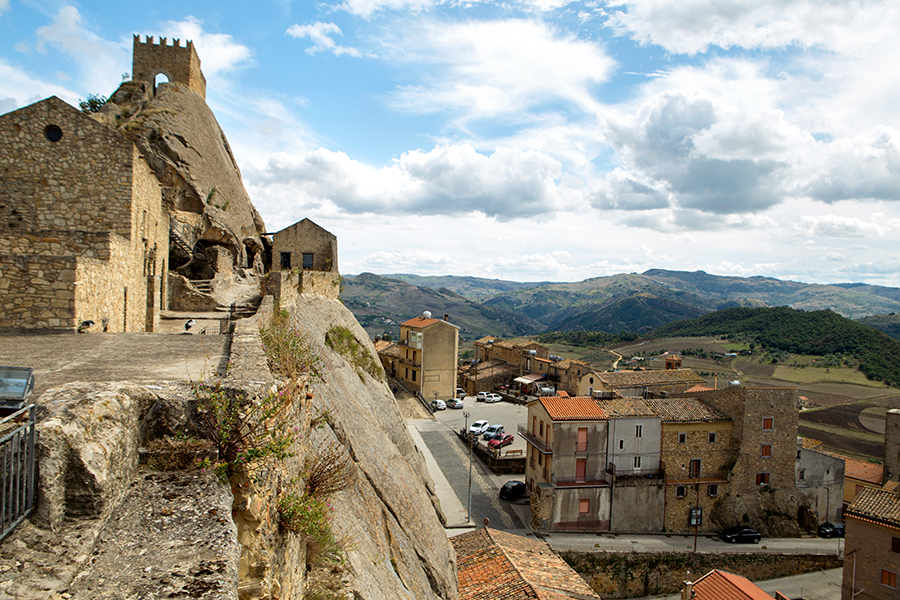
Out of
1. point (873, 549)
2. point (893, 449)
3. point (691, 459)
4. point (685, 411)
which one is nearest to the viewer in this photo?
point (873, 549)

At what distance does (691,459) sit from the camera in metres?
37.4

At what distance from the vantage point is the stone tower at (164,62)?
109 feet

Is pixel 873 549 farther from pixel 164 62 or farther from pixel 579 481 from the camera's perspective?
pixel 164 62

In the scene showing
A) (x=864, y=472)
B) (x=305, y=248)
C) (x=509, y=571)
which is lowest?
(x=864, y=472)

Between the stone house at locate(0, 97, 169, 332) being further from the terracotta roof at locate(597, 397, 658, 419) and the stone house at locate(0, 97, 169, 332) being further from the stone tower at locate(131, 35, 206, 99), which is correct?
the terracotta roof at locate(597, 397, 658, 419)

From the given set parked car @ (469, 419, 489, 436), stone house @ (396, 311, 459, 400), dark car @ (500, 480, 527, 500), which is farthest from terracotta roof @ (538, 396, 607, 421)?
stone house @ (396, 311, 459, 400)

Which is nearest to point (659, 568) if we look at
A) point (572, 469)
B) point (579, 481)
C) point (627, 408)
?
point (579, 481)

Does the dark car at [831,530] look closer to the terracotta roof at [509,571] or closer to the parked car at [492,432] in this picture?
the parked car at [492,432]

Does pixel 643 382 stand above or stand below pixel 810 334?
above

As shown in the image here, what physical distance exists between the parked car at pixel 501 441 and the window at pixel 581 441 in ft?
30.4

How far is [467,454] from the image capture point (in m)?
42.4

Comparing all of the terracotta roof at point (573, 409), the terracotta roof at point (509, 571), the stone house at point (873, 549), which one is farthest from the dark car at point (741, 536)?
the terracotta roof at point (509, 571)

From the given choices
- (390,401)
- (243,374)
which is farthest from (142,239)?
(243,374)

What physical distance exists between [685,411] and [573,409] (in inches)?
369
